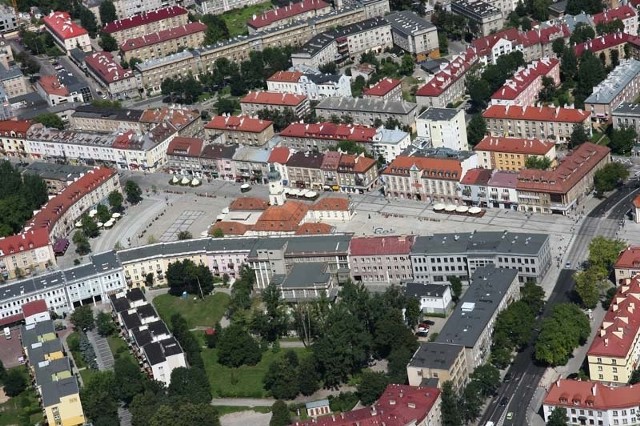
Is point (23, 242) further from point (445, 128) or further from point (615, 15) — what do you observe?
point (615, 15)

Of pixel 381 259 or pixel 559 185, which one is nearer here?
pixel 381 259

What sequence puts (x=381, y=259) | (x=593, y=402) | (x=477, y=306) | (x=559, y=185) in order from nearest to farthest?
1. (x=593, y=402)
2. (x=477, y=306)
3. (x=381, y=259)
4. (x=559, y=185)

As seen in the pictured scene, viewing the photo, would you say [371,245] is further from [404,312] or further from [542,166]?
[542,166]

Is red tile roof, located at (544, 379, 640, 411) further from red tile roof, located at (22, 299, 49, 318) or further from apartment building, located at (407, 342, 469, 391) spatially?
red tile roof, located at (22, 299, 49, 318)

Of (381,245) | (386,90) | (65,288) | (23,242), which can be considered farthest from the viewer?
(386,90)

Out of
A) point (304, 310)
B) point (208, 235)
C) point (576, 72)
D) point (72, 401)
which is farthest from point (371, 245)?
point (576, 72)

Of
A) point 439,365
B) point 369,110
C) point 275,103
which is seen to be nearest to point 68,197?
point 275,103
